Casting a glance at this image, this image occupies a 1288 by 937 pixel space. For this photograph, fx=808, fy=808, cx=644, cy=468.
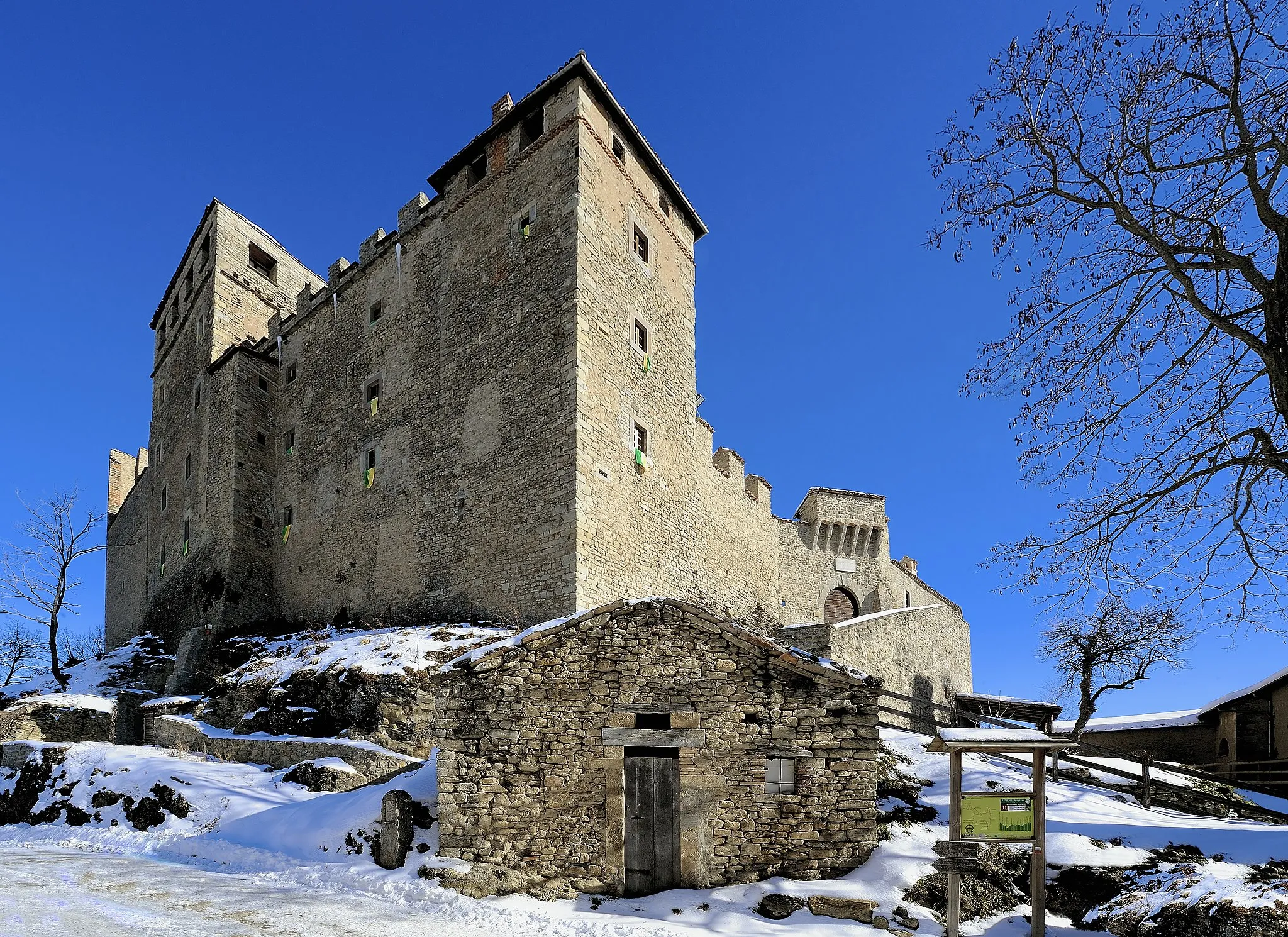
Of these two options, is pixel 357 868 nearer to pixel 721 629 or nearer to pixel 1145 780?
pixel 721 629

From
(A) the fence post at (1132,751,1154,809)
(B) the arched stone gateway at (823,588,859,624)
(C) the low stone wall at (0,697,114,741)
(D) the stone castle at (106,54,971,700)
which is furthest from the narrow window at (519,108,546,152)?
(B) the arched stone gateway at (823,588,859,624)

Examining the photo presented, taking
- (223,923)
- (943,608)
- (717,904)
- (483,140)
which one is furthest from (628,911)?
(943,608)

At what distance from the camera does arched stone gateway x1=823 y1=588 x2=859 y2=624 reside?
3186 centimetres

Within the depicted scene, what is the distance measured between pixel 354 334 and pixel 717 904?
1979 cm

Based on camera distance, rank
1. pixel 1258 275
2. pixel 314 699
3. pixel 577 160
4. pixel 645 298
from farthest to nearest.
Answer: pixel 645 298 → pixel 577 160 → pixel 314 699 → pixel 1258 275

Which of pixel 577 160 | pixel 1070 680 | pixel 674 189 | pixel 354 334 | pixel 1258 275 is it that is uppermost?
pixel 674 189

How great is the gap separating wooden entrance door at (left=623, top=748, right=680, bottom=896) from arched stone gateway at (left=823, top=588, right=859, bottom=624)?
22.3 metres

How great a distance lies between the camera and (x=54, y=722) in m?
18.8

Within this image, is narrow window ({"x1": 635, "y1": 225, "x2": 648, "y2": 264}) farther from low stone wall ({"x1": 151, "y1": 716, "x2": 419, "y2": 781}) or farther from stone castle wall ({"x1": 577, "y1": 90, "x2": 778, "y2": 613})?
low stone wall ({"x1": 151, "y1": 716, "x2": 419, "y2": 781})

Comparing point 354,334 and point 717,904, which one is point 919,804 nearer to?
point 717,904

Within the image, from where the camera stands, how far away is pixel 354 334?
2416 cm

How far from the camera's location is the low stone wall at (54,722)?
1763cm

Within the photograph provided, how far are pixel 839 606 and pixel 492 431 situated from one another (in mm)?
18662

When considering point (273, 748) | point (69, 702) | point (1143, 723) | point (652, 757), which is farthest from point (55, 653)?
point (1143, 723)
